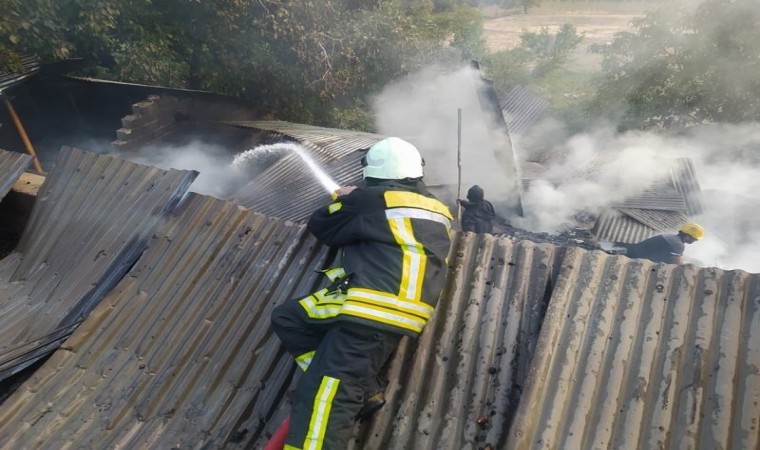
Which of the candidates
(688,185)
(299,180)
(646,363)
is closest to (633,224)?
(688,185)

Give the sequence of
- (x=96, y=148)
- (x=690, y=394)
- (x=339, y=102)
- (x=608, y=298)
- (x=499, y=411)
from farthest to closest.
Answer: (x=339, y=102) < (x=96, y=148) < (x=608, y=298) < (x=499, y=411) < (x=690, y=394)

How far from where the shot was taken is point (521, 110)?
15.2 m

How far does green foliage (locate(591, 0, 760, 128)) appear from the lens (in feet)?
38.6

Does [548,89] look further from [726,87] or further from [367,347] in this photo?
[367,347]

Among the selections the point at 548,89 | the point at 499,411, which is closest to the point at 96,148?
the point at 499,411

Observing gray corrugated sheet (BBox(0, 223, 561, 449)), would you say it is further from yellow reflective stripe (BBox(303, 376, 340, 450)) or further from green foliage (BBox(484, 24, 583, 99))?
green foliage (BBox(484, 24, 583, 99))

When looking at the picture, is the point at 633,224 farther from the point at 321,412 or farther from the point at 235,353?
the point at 321,412

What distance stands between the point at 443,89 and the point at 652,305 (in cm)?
988

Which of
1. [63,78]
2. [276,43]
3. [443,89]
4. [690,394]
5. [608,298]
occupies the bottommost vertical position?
[690,394]

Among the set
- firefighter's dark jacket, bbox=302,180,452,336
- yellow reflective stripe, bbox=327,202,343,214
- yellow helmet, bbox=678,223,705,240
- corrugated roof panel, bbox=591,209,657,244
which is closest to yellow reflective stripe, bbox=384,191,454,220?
firefighter's dark jacket, bbox=302,180,452,336

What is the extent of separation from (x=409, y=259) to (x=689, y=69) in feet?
47.1

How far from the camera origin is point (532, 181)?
1009cm

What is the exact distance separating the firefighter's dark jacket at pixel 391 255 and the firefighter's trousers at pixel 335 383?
0.31 feet

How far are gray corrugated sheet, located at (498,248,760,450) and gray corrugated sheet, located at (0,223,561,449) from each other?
157mm
